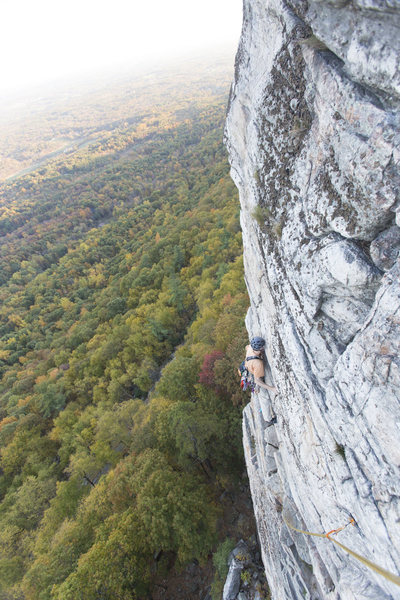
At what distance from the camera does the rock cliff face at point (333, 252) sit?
356cm

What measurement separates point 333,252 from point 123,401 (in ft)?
87.7

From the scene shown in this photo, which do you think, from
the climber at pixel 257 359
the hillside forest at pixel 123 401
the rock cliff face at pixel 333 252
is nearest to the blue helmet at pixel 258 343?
the climber at pixel 257 359

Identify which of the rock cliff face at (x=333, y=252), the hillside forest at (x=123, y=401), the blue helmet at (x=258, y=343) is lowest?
the hillside forest at (x=123, y=401)

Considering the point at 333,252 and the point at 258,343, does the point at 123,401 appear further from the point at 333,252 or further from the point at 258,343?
the point at 333,252

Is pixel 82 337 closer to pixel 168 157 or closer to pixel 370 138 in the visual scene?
pixel 370 138

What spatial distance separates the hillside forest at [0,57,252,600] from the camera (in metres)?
14.8

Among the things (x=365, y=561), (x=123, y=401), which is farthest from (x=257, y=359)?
(x=123, y=401)

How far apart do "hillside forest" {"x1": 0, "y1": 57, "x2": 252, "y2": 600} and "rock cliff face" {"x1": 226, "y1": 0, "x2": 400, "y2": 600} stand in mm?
11011

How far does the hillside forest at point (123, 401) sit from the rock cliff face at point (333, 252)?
1101cm

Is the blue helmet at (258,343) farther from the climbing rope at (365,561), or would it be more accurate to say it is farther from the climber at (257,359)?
the climbing rope at (365,561)

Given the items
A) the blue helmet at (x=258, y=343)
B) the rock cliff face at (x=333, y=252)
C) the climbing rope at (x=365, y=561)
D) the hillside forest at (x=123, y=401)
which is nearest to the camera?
the rock cliff face at (x=333, y=252)

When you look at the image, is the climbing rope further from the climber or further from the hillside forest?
the hillside forest

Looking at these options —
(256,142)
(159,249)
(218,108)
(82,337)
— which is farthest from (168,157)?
(256,142)

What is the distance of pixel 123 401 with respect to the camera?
2725 cm
